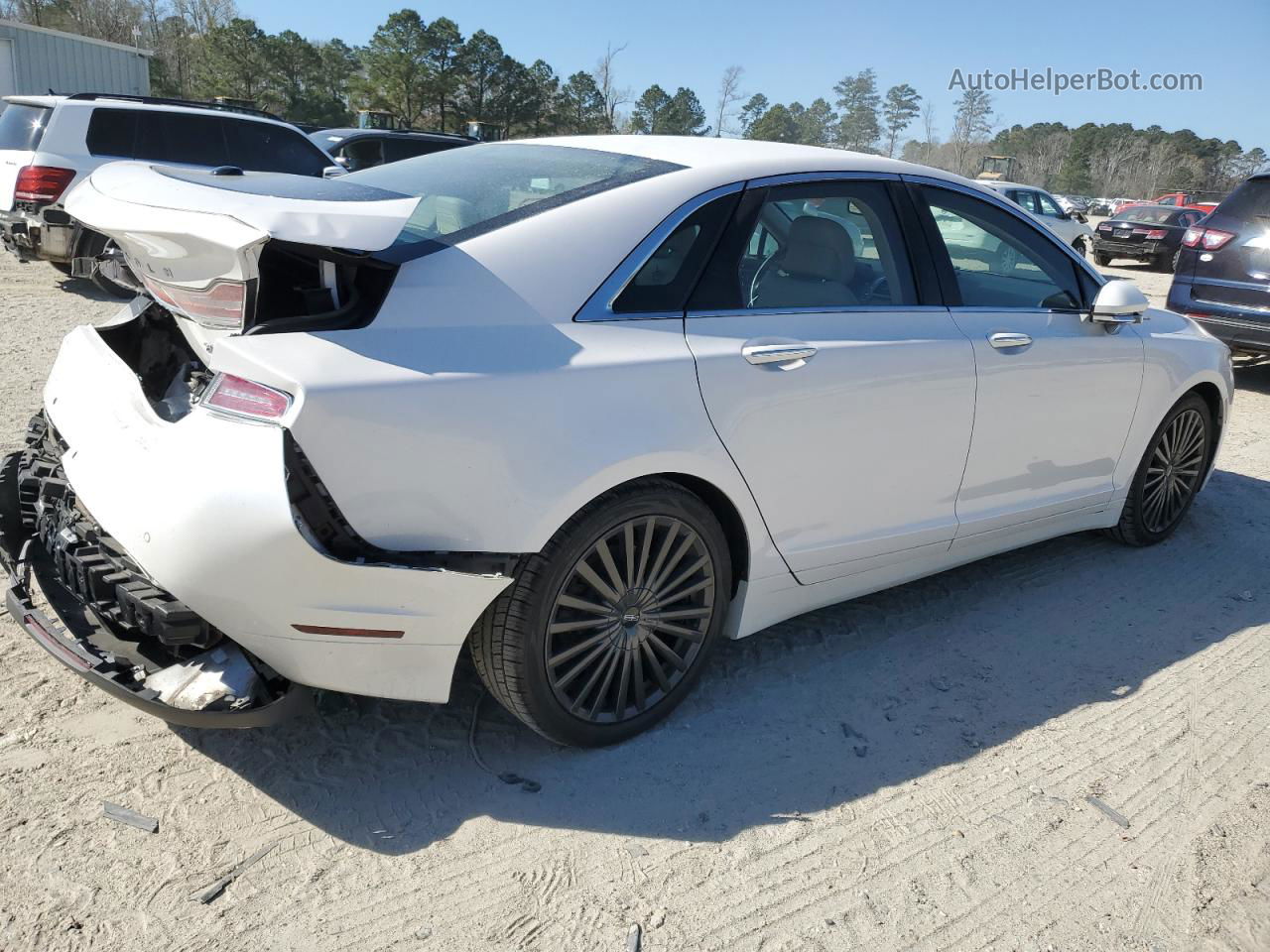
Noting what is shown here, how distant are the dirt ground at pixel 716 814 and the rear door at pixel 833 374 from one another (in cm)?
56

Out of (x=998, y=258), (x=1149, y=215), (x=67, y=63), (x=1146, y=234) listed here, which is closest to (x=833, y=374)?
(x=998, y=258)

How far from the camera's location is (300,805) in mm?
2500

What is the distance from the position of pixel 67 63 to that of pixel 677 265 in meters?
39.1

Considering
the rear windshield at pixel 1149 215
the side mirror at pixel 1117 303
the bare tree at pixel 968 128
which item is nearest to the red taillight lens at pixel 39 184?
the side mirror at pixel 1117 303

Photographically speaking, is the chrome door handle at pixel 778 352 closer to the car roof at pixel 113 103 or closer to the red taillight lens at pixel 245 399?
the red taillight lens at pixel 245 399

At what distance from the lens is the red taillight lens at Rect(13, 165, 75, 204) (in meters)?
8.93

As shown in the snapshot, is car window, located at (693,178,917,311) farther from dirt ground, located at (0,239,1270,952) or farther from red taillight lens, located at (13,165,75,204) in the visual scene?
red taillight lens, located at (13,165,75,204)

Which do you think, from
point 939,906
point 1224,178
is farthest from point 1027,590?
point 1224,178

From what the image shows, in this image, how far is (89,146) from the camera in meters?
9.38

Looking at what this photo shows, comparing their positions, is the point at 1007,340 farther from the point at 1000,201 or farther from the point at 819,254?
the point at 819,254

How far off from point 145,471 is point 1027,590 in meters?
3.41

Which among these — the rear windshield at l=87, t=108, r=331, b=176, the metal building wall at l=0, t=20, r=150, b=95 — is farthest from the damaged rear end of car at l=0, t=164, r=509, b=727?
the metal building wall at l=0, t=20, r=150, b=95

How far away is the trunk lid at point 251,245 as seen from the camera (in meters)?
2.14

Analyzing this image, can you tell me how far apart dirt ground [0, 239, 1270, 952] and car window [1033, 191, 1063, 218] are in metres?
16.9
